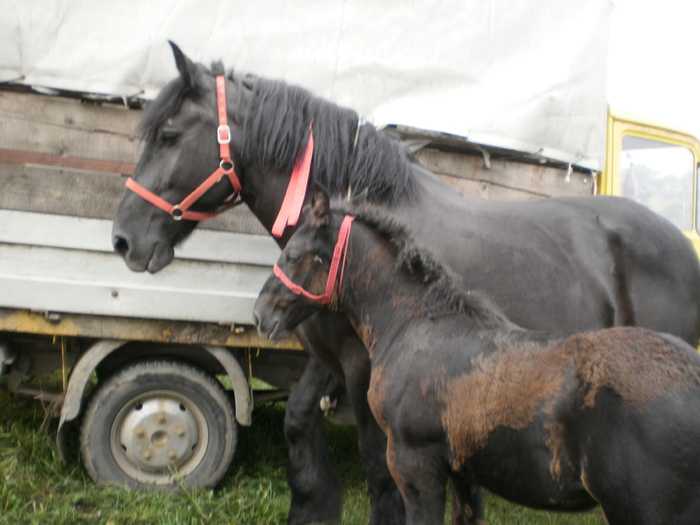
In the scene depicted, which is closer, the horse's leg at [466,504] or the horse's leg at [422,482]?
the horse's leg at [422,482]

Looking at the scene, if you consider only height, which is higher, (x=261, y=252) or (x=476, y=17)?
(x=476, y=17)

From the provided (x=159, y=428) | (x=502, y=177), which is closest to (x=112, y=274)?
(x=159, y=428)

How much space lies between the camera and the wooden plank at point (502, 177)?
3900mm

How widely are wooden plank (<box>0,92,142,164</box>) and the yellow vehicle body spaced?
341cm

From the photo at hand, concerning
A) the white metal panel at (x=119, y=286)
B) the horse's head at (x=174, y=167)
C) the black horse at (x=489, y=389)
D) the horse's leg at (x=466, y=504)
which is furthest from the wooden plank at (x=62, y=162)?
the horse's leg at (x=466, y=504)

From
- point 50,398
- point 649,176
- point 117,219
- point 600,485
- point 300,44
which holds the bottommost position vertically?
point 50,398

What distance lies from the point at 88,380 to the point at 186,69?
6.32 ft

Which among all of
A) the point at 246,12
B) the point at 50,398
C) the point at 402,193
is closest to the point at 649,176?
the point at 402,193

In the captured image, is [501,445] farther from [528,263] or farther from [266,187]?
[266,187]

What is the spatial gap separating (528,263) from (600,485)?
1.29 meters

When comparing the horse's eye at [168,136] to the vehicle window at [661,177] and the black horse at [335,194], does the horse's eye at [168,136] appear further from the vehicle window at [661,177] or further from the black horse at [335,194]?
the vehicle window at [661,177]

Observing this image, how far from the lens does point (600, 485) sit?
1856 mm

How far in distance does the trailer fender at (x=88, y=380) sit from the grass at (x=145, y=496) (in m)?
0.23

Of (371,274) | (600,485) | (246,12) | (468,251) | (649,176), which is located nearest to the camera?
(600,485)
